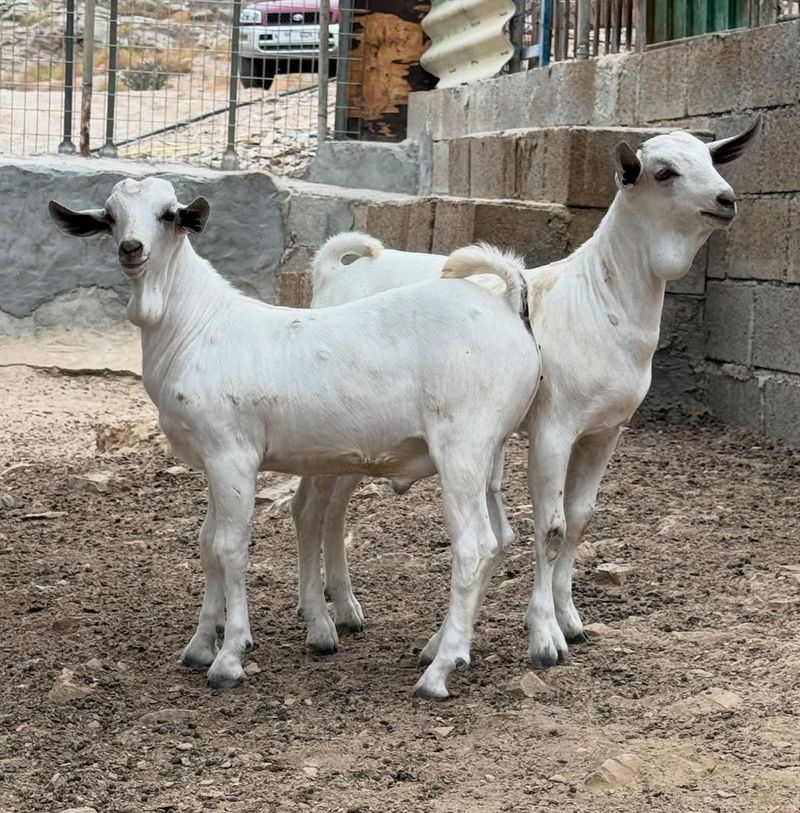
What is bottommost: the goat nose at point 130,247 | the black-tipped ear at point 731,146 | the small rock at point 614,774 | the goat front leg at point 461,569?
the small rock at point 614,774

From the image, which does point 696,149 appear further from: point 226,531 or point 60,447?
point 60,447

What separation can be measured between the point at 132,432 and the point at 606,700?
17.5 feet

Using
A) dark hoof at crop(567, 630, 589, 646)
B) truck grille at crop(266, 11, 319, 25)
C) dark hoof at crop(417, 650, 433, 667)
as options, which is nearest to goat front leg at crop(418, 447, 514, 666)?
dark hoof at crop(417, 650, 433, 667)

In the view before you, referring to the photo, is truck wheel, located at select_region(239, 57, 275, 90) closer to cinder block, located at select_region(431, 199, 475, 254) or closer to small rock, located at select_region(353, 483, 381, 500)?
cinder block, located at select_region(431, 199, 475, 254)

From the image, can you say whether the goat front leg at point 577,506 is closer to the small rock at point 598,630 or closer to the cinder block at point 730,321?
the small rock at point 598,630

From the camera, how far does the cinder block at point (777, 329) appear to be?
8.44 m

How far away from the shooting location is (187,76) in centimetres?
1411

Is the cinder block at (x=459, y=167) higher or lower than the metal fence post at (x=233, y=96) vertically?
lower

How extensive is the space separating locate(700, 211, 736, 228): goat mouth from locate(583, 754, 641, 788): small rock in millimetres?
1820

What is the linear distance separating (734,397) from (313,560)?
4.53m

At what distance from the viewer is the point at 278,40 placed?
13648 mm

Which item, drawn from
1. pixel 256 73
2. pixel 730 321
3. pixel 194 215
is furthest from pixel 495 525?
pixel 256 73

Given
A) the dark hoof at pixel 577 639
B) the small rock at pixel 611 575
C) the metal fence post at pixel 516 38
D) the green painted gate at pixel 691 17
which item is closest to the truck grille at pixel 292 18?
the metal fence post at pixel 516 38

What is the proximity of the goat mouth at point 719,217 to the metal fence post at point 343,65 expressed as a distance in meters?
8.67
